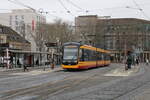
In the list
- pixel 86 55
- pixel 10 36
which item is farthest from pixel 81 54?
pixel 10 36

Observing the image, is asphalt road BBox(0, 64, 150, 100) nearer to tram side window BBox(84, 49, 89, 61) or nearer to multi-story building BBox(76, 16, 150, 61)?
tram side window BBox(84, 49, 89, 61)

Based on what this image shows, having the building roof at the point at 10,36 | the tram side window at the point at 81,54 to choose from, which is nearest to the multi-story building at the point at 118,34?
the building roof at the point at 10,36

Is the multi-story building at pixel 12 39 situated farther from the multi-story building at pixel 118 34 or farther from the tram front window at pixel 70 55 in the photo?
the tram front window at pixel 70 55

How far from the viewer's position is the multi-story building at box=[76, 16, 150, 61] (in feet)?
274

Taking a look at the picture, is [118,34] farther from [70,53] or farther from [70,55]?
[70,55]

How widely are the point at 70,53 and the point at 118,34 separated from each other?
60.5 m

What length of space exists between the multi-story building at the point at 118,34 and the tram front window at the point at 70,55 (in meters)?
43.2

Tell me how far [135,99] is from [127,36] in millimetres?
77774

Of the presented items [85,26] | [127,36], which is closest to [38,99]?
[85,26]

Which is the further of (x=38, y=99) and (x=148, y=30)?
(x=148, y=30)

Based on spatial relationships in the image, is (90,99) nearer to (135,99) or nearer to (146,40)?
(135,99)

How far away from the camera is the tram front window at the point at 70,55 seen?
33.4 m

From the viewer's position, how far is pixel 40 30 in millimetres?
75500

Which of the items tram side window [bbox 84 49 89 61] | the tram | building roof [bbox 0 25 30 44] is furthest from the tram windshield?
building roof [bbox 0 25 30 44]
